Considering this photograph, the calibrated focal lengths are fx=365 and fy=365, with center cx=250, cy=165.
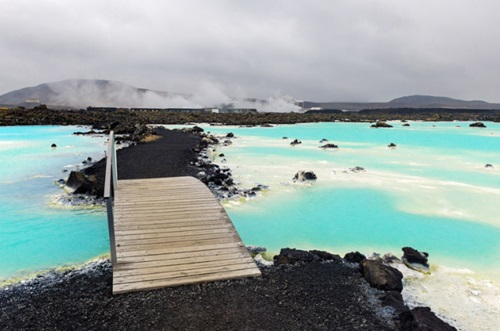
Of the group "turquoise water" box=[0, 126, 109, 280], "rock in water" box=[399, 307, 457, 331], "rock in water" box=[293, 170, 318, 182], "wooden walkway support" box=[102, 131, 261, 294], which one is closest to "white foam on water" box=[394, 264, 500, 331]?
"rock in water" box=[399, 307, 457, 331]

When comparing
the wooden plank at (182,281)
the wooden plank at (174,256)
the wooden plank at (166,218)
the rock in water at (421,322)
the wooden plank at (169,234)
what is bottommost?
the rock in water at (421,322)

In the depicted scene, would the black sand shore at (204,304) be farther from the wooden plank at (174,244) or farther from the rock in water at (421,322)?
the wooden plank at (174,244)

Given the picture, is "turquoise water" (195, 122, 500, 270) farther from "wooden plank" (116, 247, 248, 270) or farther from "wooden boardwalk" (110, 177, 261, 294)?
"wooden plank" (116, 247, 248, 270)

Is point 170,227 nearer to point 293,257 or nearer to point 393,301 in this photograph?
point 293,257

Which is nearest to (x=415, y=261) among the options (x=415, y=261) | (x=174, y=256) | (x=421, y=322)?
(x=415, y=261)

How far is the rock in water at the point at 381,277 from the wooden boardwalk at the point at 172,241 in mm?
1725

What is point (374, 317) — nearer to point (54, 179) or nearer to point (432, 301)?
point (432, 301)

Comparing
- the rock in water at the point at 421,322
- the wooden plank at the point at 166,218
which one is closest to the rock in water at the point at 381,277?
the rock in water at the point at 421,322

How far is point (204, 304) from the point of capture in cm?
442

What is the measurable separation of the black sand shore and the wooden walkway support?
0.73ft

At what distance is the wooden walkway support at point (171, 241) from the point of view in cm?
500

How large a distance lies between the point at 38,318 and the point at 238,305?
2359mm

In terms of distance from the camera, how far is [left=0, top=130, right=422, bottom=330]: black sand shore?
413 centimetres

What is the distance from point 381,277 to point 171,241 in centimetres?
327
